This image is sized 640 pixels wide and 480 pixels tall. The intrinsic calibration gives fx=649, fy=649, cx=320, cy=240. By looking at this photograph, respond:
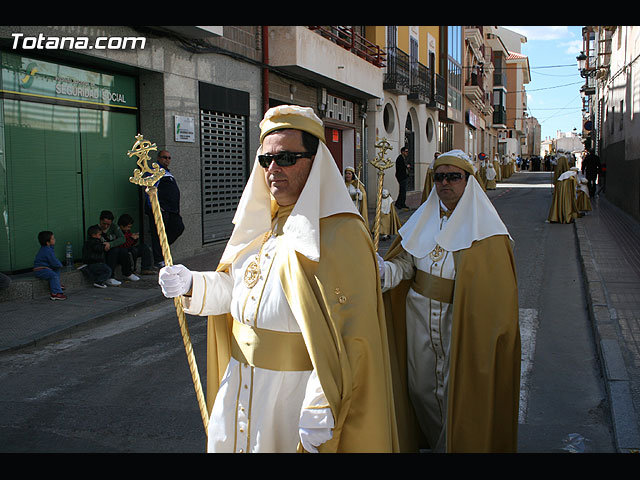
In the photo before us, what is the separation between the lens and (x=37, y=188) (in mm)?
9375

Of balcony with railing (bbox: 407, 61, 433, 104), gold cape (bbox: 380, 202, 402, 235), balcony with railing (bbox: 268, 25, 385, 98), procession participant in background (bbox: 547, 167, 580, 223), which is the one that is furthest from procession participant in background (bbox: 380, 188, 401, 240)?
balcony with railing (bbox: 407, 61, 433, 104)

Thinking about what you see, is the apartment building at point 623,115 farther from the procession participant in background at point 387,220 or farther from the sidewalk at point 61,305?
the sidewalk at point 61,305

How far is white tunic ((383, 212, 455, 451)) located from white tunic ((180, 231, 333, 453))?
1.23 m

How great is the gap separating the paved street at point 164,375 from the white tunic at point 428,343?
0.94 meters

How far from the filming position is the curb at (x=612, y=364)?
14.2ft

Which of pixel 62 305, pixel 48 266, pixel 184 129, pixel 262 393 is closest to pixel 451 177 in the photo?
pixel 262 393

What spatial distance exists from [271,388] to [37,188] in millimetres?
7986

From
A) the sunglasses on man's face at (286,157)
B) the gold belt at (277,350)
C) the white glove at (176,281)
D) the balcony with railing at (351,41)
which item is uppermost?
the balcony with railing at (351,41)

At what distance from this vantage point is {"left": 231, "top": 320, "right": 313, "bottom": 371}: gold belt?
8.27ft

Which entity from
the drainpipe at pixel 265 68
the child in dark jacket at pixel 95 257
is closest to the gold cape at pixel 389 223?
the drainpipe at pixel 265 68

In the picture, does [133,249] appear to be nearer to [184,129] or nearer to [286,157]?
[184,129]

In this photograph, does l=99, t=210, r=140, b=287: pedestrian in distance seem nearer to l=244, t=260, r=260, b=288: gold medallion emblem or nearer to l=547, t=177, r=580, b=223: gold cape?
l=244, t=260, r=260, b=288: gold medallion emblem
